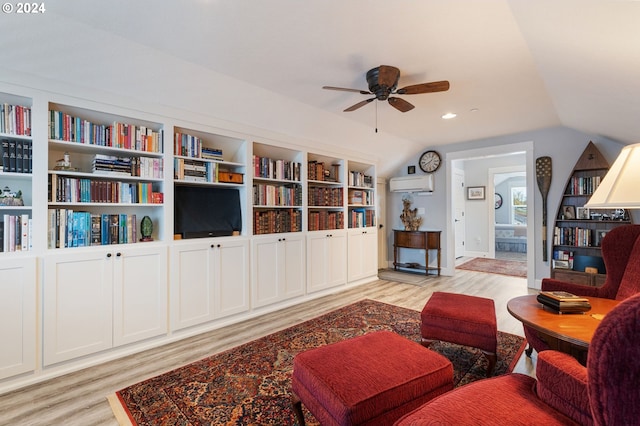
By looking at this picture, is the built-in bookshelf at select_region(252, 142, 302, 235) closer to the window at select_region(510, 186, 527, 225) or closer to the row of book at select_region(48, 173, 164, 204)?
the row of book at select_region(48, 173, 164, 204)

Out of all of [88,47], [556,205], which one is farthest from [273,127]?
[556,205]

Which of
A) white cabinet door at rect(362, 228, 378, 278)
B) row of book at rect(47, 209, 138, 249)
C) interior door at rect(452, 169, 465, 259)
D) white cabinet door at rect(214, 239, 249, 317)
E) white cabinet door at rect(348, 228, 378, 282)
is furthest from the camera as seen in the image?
interior door at rect(452, 169, 465, 259)

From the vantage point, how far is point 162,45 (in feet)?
7.18

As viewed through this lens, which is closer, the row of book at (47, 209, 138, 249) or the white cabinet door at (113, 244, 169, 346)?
the row of book at (47, 209, 138, 249)

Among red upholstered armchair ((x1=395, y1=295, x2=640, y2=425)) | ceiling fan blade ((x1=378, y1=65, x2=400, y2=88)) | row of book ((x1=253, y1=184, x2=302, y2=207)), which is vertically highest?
ceiling fan blade ((x1=378, y1=65, x2=400, y2=88))

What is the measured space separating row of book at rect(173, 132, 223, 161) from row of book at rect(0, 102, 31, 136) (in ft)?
3.25

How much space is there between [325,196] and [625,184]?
10.6 feet

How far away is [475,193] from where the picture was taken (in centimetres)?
758

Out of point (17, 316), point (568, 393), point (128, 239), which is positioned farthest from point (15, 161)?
point (568, 393)

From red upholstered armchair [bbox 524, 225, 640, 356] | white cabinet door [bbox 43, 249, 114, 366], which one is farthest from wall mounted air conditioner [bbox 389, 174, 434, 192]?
white cabinet door [bbox 43, 249, 114, 366]

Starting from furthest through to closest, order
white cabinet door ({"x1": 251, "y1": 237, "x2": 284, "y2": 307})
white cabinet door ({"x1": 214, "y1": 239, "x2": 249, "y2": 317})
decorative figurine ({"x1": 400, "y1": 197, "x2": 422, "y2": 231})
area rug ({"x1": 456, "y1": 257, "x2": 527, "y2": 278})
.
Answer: decorative figurine ({"x1": 400, "y1": 197, "x2": 422, "y2": 231}) → area rug ({"x1": 456, "y1": 257, "x2": 527, "y2": 278}) → white cabinet door ({"x1": 251, "y1": 237, "x2": 284, "y2": 307}) → white cabinet door ({"x1": 214, "y1": 239, "x2": 249, "y2": 317})

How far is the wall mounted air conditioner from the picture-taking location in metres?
5.38

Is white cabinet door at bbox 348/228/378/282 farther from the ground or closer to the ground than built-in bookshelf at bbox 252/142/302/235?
closer to the ground

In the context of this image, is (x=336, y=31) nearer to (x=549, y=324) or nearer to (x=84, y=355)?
(x=549, y=324)
